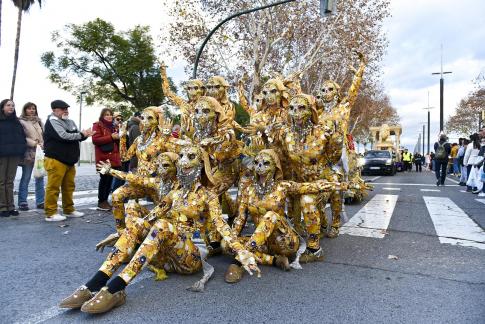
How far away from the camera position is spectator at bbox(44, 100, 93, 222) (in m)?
6.38

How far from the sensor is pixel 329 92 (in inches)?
219

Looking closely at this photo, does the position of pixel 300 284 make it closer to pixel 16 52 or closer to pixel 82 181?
pixel 82 181

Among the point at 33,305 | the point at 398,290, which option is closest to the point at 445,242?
the point at 398,290

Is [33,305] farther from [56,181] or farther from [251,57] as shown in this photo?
[251,57]

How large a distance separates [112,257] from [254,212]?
1508 mm

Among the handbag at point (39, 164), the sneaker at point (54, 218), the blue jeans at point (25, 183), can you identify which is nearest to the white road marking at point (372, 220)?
the sneaker at point (54, 218)

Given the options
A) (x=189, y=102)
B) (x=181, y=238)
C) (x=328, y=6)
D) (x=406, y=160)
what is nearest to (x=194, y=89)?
(x=189, y=102)

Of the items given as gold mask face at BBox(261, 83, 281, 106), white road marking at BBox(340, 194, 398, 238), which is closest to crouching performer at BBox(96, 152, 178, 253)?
gold mask face at BBox(261, 83, 281, 106)

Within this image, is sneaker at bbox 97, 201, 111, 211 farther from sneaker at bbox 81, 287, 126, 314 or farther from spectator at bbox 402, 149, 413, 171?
spectator at bbox 402, 149, 413, 171

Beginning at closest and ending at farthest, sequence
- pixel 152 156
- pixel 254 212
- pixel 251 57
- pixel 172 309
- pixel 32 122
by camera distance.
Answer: pixel 172 309 → pixel 254 212 → pixel 152 156 → pixel 32 122 → pixel 251 57

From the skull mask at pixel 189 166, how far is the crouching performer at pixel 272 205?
24.8 inches

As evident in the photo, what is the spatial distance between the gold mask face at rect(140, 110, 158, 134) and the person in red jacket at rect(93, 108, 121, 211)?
96.2 inches

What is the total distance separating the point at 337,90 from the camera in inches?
221

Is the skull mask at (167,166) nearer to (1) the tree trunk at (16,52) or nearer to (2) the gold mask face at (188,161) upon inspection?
(2) the gold mask face at (188,161)
